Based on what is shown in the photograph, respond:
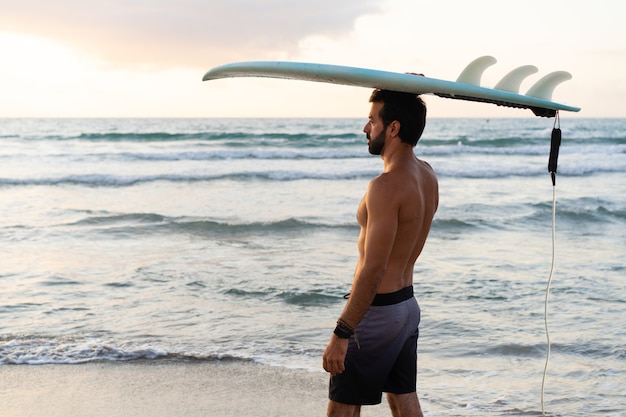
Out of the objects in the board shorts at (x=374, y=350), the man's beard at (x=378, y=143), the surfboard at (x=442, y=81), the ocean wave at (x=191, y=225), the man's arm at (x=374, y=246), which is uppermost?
the surfboard at (x=442, y=81)

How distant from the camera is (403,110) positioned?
2.99m

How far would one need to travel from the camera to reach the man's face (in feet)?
9.88

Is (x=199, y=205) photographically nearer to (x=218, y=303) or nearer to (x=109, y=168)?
(x=218, y=303)

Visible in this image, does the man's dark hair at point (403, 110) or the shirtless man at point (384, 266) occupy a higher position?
the man's dark hair at point (403, 110)

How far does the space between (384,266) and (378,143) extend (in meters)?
0.50

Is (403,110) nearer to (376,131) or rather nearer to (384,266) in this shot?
(376,131)

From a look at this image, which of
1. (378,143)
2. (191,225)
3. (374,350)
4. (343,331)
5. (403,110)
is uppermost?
(403,110)

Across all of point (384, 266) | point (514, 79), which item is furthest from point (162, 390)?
point (514, 79)

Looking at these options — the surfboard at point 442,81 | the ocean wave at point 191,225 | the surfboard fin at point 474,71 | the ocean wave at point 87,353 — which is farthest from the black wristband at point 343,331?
the ocean wave at point 191,225

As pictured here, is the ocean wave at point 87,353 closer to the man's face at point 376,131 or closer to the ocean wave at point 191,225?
the man's face at point 376,131

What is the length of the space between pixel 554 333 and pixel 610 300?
4.43 feet

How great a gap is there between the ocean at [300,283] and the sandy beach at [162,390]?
176 millimetres

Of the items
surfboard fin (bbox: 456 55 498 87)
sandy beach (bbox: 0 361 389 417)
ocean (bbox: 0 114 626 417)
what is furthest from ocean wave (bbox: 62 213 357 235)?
surfboard fin (bbox: 456 55 498 87)

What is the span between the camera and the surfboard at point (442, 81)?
9.46ft
